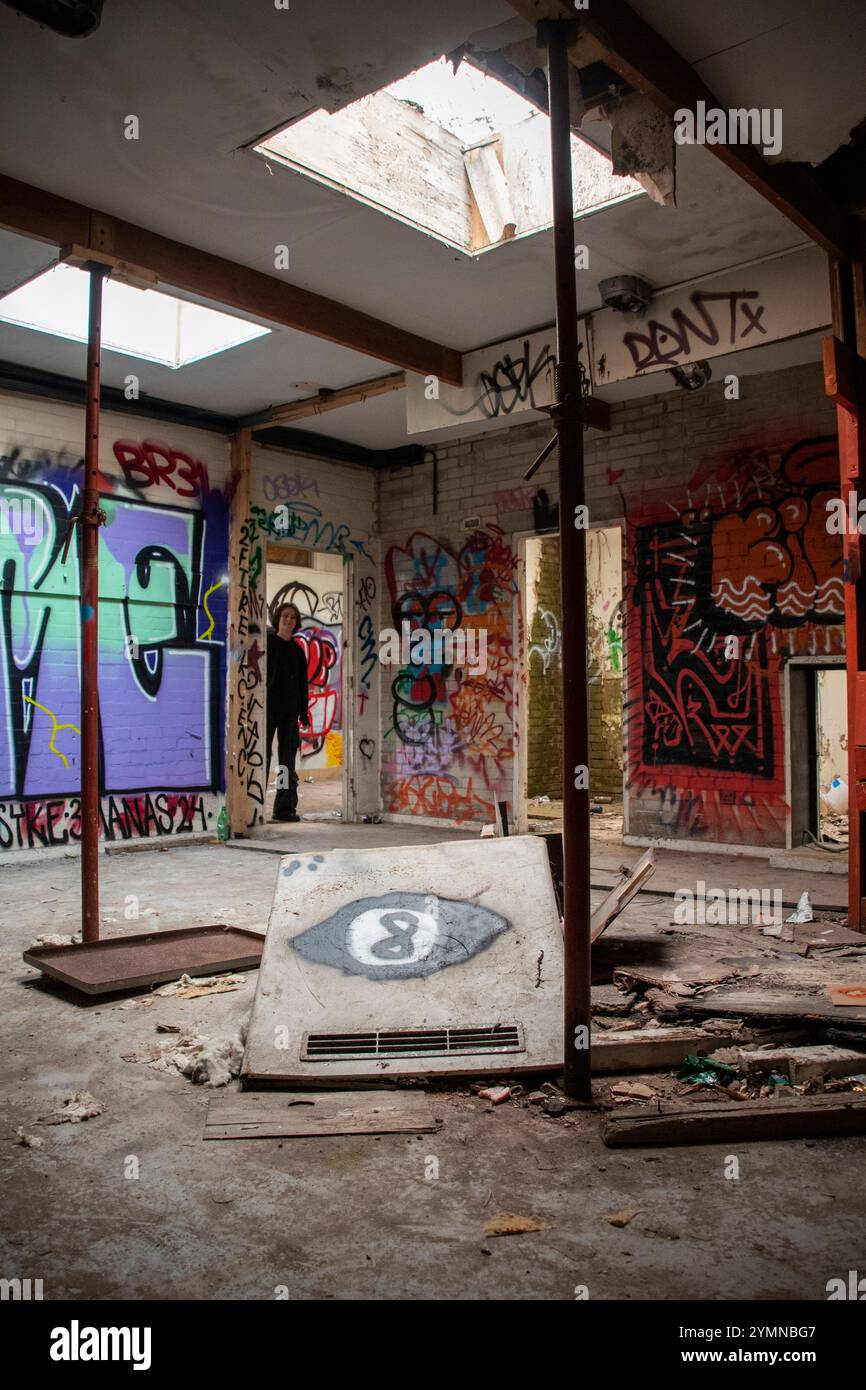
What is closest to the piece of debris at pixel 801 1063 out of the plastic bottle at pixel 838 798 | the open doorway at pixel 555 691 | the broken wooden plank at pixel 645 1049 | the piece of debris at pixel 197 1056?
the broken wooden plank at pixel 645 1049

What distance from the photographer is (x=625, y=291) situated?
5824 millimetres

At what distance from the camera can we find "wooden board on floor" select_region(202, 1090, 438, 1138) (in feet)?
8.50

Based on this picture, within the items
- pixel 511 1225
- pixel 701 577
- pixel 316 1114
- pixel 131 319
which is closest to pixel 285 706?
pixel 131 319

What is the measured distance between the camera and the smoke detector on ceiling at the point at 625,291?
5816 mm

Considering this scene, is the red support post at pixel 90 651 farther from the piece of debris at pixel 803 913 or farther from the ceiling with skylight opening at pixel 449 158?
the piece of debris at pixel 803 913

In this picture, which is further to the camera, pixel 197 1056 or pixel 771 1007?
pixel 771 1007

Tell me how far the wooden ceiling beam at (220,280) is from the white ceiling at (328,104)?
82 mm

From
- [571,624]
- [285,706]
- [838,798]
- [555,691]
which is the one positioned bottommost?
[838,798]

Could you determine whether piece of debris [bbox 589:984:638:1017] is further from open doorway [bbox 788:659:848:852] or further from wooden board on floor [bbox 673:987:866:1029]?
open doorway [bbox 788:659:848:852]

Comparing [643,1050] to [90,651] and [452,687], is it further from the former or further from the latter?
[452,687]

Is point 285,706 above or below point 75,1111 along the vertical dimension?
above

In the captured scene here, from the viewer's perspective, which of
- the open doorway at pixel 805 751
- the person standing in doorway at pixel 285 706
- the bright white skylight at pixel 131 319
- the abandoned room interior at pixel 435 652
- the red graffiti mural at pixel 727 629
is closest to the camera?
the abandoned room interior at pixel 435 652

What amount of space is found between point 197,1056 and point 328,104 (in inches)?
162

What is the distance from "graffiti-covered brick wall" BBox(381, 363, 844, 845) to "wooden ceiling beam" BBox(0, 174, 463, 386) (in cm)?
183
